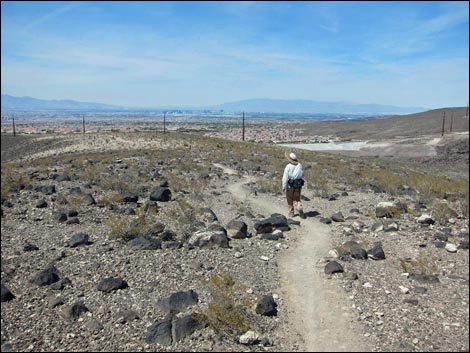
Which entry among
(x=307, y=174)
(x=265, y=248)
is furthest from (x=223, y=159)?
(x=265, y=248)

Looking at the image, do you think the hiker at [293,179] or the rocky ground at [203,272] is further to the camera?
the hiker at [293,179]

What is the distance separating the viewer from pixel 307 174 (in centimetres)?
2033

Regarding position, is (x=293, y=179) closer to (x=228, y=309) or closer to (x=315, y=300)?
(x=315, y=300)

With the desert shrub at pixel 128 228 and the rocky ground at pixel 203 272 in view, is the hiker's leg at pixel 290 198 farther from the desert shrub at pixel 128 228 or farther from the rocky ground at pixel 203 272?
the desert shrub at pixel 128 228

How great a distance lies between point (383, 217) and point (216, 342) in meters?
7.49

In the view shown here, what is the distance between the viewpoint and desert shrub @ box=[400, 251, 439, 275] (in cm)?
729

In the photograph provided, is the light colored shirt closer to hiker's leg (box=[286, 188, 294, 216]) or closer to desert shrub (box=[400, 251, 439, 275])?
hiker's leg (box=[286, 188, 294, 216])

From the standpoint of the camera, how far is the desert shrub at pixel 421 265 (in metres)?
7.29

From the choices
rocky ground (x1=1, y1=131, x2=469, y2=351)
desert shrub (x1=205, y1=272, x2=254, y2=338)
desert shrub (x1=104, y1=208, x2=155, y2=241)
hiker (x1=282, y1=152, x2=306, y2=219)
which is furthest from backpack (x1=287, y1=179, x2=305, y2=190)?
desert shrub (x1=205, y1=272, x2=254, y2=338)

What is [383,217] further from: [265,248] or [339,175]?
[339,175]

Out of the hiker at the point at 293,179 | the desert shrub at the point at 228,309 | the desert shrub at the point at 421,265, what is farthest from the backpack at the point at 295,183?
the desert shrub at the point at 228,309

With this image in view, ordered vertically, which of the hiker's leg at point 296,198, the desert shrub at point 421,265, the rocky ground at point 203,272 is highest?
the hiker's leg at point 296,198

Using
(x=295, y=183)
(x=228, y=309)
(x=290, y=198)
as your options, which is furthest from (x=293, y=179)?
(x=228, y=309)

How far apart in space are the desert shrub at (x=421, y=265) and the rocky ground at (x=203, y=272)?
25mm
